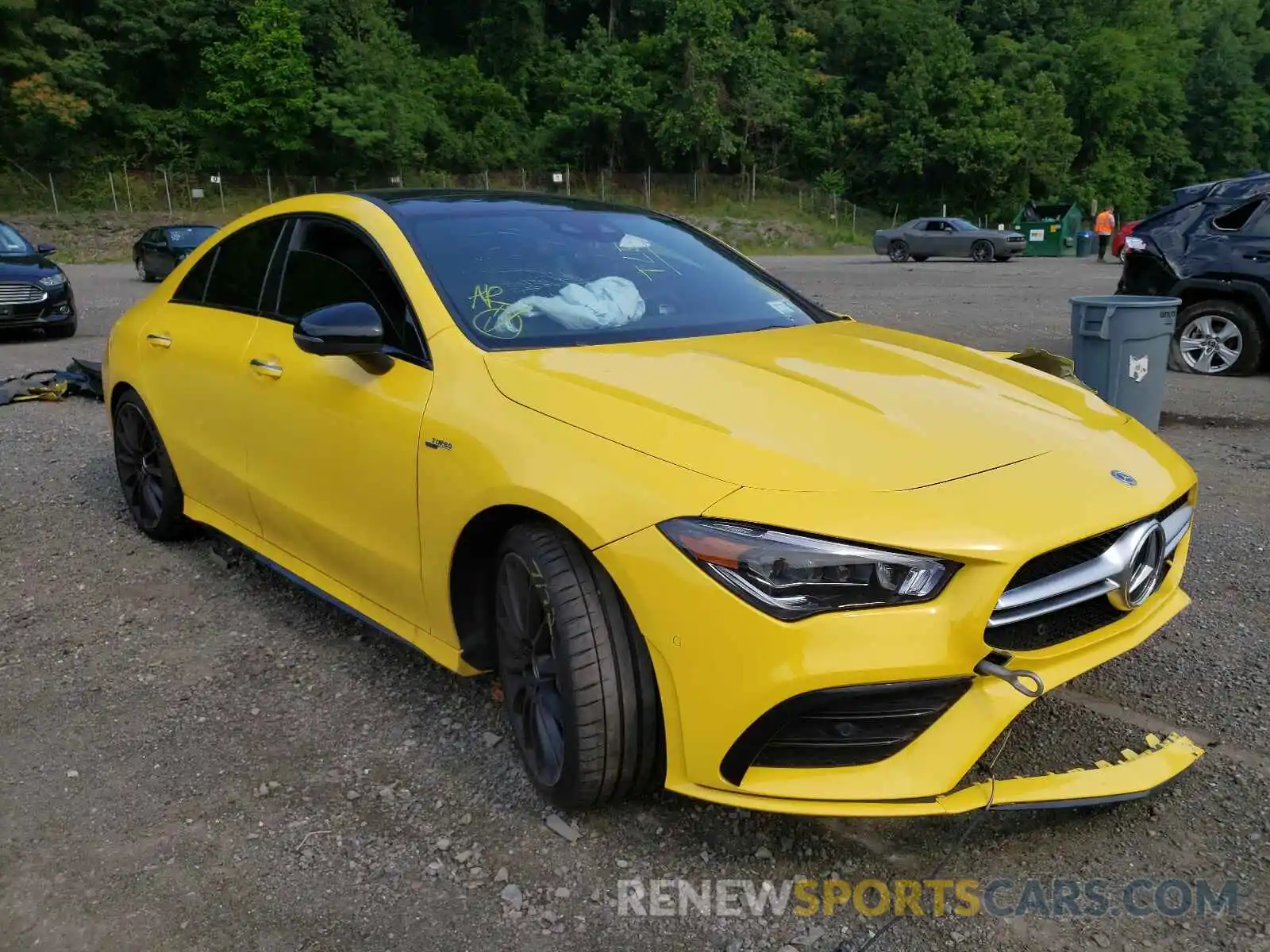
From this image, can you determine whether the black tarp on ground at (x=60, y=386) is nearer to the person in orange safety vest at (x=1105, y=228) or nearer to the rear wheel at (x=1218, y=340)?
the rear wheel at (x=1218, y=340)

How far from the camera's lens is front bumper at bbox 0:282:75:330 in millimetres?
11195

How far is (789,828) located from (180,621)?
250cm

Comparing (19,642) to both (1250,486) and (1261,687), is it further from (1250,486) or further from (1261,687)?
(1250,486)

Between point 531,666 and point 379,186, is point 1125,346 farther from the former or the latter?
point 379,186

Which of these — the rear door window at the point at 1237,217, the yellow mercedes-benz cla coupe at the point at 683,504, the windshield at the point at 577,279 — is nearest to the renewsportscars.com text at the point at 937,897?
the yellow mercedes-benz cla coupe at the point at 683,504

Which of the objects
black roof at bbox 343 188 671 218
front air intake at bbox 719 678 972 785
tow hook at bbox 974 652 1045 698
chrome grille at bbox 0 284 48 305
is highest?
black roof at bbox 343 188 671 218

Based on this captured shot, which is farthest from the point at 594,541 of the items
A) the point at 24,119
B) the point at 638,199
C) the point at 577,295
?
the point at 638,199

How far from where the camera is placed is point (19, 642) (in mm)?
3660

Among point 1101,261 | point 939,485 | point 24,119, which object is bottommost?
point 1101,261

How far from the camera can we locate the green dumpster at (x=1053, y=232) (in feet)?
123

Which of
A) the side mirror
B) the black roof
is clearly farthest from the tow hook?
the black roof

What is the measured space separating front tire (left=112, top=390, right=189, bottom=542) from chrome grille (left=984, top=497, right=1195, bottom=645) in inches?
138

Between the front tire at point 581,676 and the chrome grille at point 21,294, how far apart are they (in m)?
11.0

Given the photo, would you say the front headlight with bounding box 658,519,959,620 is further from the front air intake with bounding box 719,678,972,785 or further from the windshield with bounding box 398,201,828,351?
the windshield with bounding box 398,201,828,351
